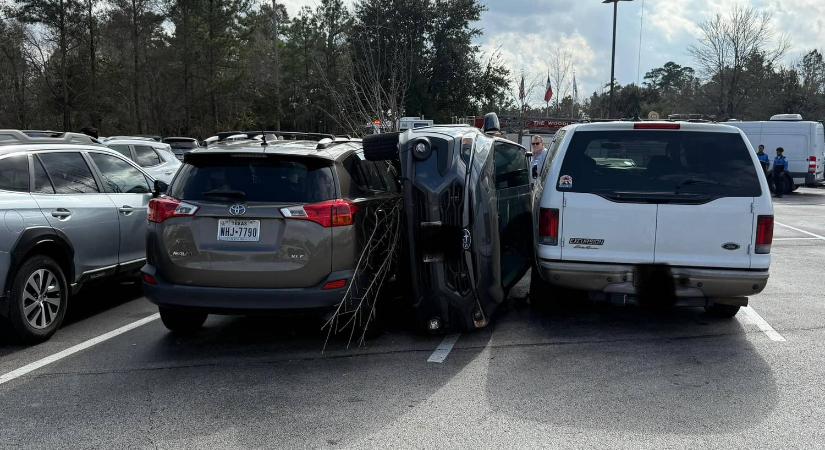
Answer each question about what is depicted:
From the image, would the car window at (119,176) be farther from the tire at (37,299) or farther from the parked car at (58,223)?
the tire at (37,299)

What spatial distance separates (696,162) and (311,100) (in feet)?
135

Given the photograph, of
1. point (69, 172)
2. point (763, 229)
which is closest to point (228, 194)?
point (69, 172)

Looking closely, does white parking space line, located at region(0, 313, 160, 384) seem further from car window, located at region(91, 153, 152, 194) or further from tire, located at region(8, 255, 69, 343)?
car window, located at region(91, 153, 152, 194)

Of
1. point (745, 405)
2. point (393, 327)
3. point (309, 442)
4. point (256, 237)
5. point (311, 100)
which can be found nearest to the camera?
point (309, 442)

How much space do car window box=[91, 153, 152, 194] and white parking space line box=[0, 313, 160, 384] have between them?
1.43 m

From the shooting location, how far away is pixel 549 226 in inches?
227

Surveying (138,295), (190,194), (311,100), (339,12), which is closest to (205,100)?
(311,100)

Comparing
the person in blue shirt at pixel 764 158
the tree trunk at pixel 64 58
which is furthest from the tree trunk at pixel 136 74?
the person in blue shirt at pixel 764 158

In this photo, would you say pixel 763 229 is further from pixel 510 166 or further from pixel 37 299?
pixel 37 299

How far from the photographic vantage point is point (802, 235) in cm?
1245

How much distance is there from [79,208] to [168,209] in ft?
5.51

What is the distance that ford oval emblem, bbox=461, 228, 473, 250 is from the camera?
5.39 m

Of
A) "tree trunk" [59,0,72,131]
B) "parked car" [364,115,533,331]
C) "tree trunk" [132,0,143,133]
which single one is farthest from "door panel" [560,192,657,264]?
"tree trunk" [132,0,143,133]

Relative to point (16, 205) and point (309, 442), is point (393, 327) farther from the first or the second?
point (16, 205)
